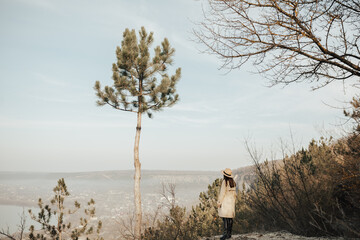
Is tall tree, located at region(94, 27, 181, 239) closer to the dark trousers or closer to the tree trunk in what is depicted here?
the tree trunk

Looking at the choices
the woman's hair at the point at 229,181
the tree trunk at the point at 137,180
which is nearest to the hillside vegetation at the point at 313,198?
the woman's hair at the point at 229,181

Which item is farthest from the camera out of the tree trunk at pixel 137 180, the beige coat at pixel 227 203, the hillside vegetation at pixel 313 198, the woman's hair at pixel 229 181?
the tree trunk at pixel 137 180

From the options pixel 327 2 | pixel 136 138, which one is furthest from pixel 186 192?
pixel 327 2

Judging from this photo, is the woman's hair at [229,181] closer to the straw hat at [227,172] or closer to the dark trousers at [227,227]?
the straw hat at [227,172]

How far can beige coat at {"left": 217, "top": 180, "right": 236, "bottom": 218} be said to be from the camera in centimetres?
547

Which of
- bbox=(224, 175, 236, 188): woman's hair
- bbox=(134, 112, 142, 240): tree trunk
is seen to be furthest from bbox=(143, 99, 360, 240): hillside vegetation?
bbox=(134, 112, 142, 240): tree trunk

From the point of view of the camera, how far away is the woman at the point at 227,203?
548cm

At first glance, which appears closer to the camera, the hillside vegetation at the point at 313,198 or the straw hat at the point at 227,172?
the hillside vegetation at the point at 313,198

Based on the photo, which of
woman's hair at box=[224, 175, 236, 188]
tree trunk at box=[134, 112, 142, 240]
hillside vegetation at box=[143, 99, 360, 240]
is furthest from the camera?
tree trunk at box=[134, 112, 142, 240]

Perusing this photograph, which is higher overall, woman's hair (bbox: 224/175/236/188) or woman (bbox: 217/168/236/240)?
woman's hair (bbox: 224/175/236/188)

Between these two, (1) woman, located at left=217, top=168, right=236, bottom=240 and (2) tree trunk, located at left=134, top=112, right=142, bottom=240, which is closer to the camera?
(1) woman, located at left=217, top=168, right=236, bottom=240

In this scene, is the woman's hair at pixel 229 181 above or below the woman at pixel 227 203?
above

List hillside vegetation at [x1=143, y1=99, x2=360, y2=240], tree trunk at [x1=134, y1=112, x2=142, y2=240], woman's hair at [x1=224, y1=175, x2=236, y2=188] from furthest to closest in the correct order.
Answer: tree trunk at [x1=134, y1=112, x2=142, y2=240] → woman's hair at [x1=224, y1=175, x2=236, y2=188] → hillside vegetation at [x1=143, y1=99, x2=360, y2=240]

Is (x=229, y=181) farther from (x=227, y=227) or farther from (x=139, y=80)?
(x=139, y=80)
